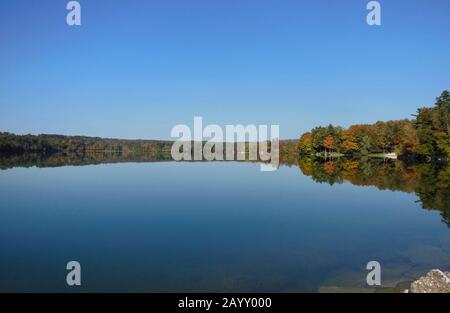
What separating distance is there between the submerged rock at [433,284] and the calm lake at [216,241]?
1.49 metres

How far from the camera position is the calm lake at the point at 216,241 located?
37.5 ft

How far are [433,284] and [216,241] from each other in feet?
27.9

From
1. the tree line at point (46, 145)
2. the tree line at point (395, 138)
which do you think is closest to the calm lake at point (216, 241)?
the tree line at point (395, 138)

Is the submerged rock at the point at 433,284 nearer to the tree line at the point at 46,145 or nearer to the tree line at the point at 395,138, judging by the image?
the tree line at the point at 395,138

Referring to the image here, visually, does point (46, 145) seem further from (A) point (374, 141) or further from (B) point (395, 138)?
(B) point (395, 138)

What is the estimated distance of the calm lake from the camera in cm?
1144

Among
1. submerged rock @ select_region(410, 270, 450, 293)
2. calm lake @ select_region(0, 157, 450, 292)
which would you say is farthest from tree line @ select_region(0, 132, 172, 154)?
submerged rock @ select_region(410, 270, 450, 293)

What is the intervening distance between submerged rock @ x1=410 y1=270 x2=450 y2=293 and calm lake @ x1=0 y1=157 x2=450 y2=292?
1492mm

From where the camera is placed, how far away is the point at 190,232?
17.6 meters

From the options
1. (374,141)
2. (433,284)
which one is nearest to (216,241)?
(433,284)

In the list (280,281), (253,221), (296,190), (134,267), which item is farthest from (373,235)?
(296,190)

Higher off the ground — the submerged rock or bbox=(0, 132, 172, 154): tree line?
bbox=(0, 132, 172, 154): tree line

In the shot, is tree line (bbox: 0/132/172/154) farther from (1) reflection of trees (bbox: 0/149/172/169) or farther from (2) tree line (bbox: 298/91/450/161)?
(2) tree line (bbox: 298/91/450/161)
